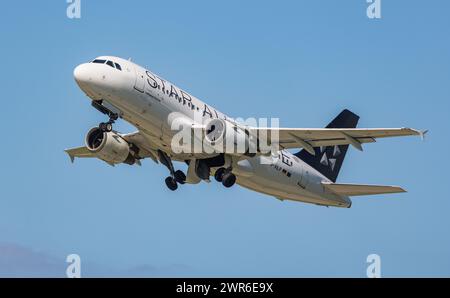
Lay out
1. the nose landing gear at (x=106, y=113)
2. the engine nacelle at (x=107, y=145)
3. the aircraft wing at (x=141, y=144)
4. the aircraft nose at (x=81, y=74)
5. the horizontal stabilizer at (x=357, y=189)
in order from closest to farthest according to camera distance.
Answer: the aircraft nose at (x=81, y=74), the nose landing gear at (x=106, y=113), the horizontal stabilizer at (x=357, y=189), the engine nacelle at (x=107, y=145), the aircraft wing at (x=141, y=144)

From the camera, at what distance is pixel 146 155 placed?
1829 inches

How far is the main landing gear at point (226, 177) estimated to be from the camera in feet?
141

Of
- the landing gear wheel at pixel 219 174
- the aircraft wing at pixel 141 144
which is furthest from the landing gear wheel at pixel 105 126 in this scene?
the landing gear wheel at pixel 219 174

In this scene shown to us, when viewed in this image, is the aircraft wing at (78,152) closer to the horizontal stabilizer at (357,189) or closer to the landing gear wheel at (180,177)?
the landing gear wheel at (180,177)

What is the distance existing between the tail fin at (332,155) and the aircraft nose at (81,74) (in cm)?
1540

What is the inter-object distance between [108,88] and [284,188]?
1245 centimetres

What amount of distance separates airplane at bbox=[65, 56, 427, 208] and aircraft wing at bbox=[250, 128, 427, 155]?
5 cm

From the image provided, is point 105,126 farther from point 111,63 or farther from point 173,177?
point 173,177

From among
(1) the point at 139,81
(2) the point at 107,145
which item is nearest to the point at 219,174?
(2) the point at 107,145

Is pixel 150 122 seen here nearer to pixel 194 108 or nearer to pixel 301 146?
pixel 194 108

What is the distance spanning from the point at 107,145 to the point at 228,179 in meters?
6.79

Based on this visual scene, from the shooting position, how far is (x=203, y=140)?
41.4 metres

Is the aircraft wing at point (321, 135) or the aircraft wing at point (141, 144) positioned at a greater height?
the aircraft wing at point (141, 144)
